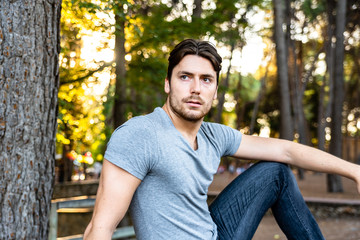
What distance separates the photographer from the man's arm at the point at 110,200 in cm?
202

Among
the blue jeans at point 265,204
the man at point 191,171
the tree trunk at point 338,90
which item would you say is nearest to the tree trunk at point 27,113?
the man at point 191,171

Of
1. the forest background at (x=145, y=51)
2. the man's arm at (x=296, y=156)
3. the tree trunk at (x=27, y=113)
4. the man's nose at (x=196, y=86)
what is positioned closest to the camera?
the man's nose at (x=196, y=86)

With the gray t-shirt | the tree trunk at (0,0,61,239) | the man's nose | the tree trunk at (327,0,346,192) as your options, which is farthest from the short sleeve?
the tree trunk at (327,0,346,192)

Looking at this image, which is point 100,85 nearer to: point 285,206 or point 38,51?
point 38,51

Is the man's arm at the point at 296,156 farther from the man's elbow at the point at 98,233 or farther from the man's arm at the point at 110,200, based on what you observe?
the man's elbow at the point at 98,233

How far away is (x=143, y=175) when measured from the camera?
2.11 meters

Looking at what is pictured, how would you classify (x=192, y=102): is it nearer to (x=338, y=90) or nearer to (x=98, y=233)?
(x=98, y=233)

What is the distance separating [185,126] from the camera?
2434mm

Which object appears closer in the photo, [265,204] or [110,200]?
[110,200]

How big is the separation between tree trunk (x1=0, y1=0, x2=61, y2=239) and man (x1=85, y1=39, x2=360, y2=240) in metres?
0.88

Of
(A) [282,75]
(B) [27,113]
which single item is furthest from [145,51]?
(B) [27,113]

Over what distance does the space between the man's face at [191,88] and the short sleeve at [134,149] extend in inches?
12.3

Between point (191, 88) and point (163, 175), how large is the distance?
54 centimetres

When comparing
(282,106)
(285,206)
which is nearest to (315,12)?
(282,106)
